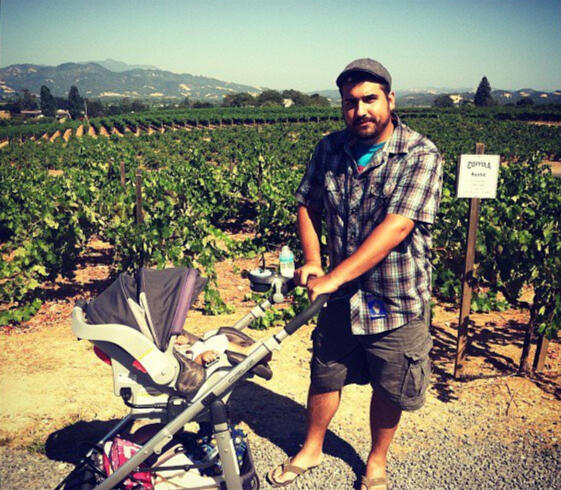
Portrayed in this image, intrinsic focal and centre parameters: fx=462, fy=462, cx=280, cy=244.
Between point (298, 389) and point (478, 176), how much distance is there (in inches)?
88.7

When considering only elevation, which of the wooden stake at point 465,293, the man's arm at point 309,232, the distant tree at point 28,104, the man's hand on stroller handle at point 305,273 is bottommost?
the wooden stake at point 465,293

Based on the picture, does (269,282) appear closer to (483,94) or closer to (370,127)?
(370,127)

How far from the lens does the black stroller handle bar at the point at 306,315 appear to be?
6.81ft

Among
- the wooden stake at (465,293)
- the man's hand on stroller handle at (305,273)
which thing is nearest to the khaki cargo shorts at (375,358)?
the man's hand on stroller handle at (305,273)

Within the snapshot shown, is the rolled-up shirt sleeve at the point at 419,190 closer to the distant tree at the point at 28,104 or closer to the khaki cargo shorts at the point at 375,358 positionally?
the khaki cargo shorts at the point at 375,358

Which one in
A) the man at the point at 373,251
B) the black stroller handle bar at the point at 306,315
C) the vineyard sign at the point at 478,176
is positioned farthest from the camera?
the vineyard sign at the point at 478,176

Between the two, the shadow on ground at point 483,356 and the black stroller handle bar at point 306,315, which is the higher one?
the black stroller handle bar at point 306,315

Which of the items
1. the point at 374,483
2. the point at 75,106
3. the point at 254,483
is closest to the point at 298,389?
the point at 374,483

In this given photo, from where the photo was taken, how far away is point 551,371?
13.7 ft

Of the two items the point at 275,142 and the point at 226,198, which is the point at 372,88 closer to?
the point at 226,198

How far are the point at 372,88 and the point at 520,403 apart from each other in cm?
291

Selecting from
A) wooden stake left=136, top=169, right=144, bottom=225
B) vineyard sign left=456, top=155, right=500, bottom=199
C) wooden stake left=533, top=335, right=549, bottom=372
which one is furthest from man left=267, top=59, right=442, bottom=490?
wooden stake left=136, top=169, right=144, bottom=225

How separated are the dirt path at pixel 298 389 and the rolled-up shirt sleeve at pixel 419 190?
6.17 feet

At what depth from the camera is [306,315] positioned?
2.07 meters
